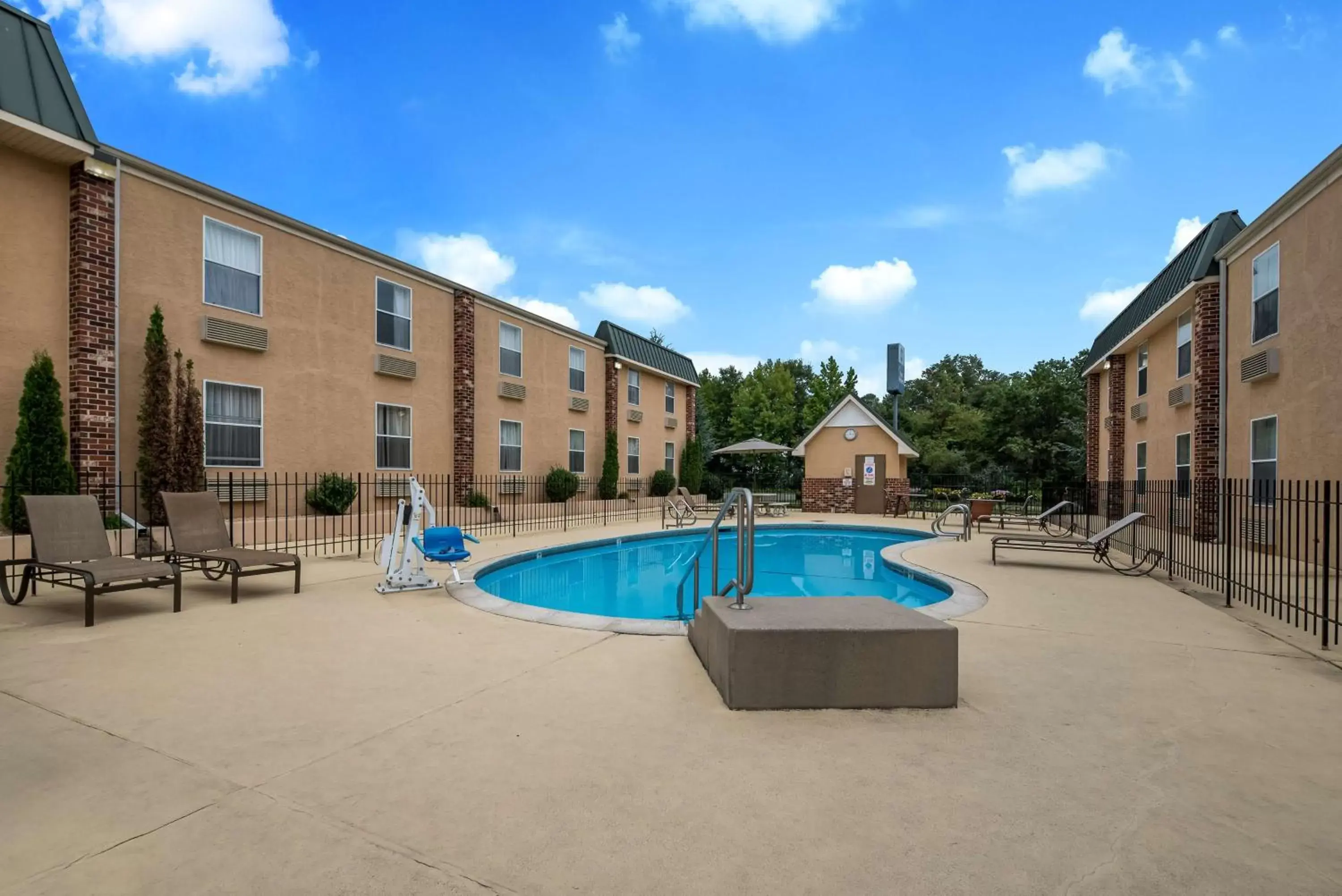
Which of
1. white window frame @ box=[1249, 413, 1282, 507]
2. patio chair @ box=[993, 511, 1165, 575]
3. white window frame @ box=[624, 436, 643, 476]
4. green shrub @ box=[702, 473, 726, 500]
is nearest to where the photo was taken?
patio chair @ box=[993, 511, 1165, 575]

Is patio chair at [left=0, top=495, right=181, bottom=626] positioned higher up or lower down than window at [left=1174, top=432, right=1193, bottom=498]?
lower down

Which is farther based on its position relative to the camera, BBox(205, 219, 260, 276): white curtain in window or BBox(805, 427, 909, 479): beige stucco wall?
BBox(805, 427, 909, 479): beige stucco wall


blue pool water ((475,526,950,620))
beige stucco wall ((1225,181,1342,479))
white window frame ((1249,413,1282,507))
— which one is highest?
beige stucco wall ((1225,181,1342,479))

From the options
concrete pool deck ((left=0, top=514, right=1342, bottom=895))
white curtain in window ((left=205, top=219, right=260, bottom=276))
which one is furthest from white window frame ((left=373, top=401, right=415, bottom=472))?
concrete pool deck ((left=0, top=514, right=1342, bottom=895))

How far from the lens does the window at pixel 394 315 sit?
47.8 feet

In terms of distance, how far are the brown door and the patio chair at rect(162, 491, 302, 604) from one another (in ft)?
61.8

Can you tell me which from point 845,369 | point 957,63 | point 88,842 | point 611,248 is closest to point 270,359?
point 88,842

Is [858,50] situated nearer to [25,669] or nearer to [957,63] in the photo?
[957,63]

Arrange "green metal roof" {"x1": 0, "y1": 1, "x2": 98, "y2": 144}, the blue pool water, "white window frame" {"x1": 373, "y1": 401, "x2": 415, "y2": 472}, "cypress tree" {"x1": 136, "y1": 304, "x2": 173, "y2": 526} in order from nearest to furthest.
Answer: the blue pool water
"green metal roof" {"x1": 0, "y1": 1, "x2": 98, "y2": 144}
"cypress tree" {"x1": 136, "y1": 304, "x2": 173, "y2": 526}
"white window frame" {"x1": 373, "y1": 401, "x2": 415, "y2": 472}

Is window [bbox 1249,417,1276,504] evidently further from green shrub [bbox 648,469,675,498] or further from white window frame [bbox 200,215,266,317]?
white window frame [bbox 200,215,266,317]

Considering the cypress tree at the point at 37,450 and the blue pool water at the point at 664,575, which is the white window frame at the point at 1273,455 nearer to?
the blue pool water at the point at 664,575

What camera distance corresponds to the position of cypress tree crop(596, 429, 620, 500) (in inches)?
851

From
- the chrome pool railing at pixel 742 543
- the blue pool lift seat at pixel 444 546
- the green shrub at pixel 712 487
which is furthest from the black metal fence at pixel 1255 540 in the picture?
the green shrub at pixel 712 487

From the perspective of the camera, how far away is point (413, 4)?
11805 mm
